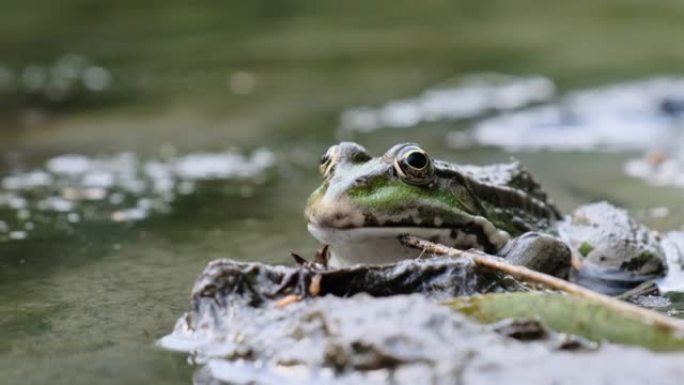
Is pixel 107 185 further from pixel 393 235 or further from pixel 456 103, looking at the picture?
pixel 456 103

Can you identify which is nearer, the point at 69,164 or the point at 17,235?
the point at 17,235

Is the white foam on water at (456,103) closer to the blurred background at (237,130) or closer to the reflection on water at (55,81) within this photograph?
the blurred background at (237,130)

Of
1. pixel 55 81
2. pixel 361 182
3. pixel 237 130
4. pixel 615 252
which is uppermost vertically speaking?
pixel 55 81

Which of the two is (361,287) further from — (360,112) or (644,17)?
(644,17)

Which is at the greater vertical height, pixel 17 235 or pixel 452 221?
pixel 452 221

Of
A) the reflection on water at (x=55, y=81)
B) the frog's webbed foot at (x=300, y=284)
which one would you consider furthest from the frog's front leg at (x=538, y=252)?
the reflection on water at (x=55, y=81)

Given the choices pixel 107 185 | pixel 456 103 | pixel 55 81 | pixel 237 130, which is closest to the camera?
pixel 107 185

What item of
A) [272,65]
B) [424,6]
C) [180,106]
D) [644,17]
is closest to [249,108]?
[180,106]

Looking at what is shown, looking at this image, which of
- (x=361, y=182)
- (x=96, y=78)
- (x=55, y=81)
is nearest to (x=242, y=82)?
(x=96, y=78)

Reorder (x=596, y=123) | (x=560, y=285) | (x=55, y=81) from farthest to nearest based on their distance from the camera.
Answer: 1. (x=55, y=81)
2. (x=596, y=123)
3. (x=560, y=285)
